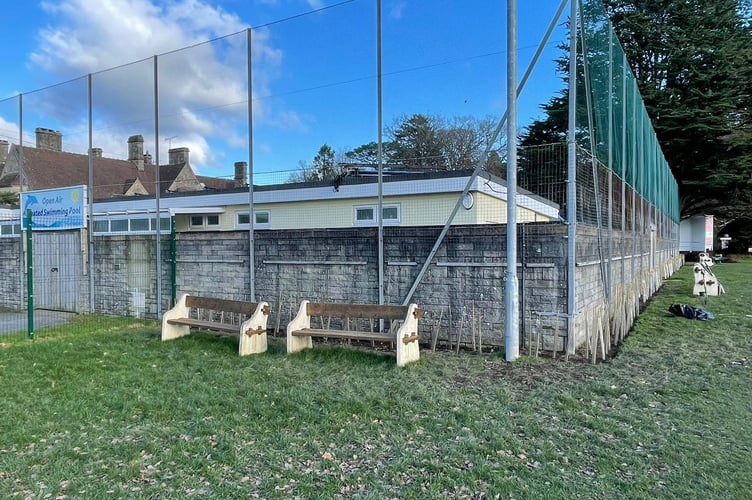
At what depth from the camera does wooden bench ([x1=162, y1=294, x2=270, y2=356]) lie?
22.2 feet

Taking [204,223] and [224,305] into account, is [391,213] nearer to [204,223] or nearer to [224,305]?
[224,305]

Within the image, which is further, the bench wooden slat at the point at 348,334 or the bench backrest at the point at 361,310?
the bench backrest at the point at 361,310

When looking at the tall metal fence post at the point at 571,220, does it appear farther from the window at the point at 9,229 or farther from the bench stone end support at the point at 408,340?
the window at the point at 9,229

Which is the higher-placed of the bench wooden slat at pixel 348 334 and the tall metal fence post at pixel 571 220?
the tall metal fence post at pixel 571 220

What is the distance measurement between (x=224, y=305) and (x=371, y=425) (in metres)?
4.17

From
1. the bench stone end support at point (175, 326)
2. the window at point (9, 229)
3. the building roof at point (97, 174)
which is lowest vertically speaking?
the bench stone end support at point (175, 326)

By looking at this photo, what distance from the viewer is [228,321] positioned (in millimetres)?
8875

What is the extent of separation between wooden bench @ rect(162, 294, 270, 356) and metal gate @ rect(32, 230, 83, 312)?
4.22 meters

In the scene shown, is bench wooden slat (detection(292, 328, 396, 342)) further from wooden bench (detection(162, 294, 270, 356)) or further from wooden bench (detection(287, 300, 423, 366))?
wooden bench (detection(162, 294, 270, 356))

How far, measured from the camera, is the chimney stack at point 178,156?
13.1m

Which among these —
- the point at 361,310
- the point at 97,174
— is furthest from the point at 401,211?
the point at 97,174

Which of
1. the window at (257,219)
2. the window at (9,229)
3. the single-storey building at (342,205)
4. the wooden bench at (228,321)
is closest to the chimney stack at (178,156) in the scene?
the single-storey building at (342,205)

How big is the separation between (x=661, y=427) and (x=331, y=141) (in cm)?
903

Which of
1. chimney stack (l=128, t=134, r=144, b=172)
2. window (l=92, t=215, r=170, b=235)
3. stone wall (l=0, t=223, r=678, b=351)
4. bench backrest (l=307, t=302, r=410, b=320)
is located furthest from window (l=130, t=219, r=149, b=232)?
bench backrest (l=307, t=302, r=410, b=320)
